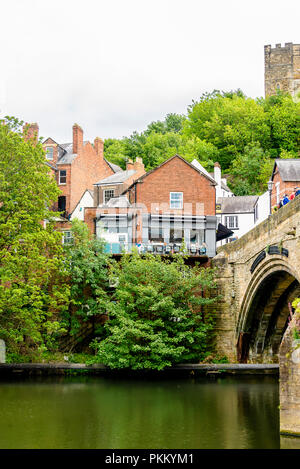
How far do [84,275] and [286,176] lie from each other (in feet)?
43.7

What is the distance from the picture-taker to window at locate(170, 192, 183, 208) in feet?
114

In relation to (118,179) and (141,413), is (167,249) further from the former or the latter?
(141,413)

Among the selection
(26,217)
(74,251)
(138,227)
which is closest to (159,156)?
(138,227)

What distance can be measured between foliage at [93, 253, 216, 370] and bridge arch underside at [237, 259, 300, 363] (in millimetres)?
2062

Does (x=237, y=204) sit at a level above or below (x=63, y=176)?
below

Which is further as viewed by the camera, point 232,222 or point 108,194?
point 232,222

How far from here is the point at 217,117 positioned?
61.7 meters

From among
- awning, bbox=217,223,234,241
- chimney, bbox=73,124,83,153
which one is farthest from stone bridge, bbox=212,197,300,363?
chimney, bbox=73,124,83,153

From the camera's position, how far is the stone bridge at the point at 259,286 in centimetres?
1917

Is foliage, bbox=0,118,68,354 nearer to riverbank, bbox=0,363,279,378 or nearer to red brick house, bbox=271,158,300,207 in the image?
riverbank, bbox=0,363,279,378

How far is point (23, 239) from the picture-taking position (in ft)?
82.5

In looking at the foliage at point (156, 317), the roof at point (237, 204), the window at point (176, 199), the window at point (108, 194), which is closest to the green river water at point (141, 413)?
the foliage at point (156, 317)

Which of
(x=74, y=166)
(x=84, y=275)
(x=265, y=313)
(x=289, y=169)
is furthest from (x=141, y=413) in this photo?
(x=74, y=166)
